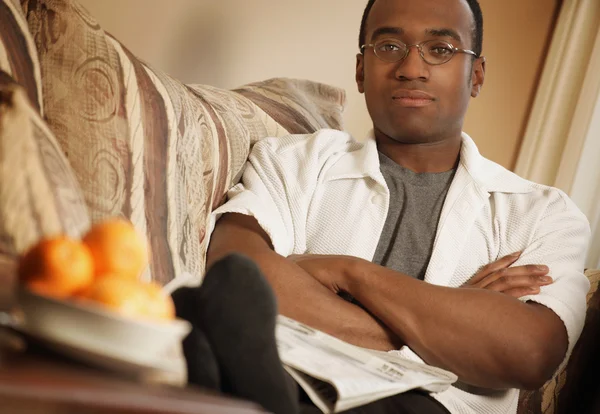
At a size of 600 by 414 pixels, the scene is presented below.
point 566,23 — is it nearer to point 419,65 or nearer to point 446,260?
point 419,65

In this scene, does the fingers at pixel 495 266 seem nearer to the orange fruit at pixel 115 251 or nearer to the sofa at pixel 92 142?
the sofa at pixel 92 142

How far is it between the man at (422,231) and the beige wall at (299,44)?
1.79 feet

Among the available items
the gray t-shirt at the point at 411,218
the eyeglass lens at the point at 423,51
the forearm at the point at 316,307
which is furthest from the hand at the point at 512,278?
the eyeglass lens at the point at 423,51

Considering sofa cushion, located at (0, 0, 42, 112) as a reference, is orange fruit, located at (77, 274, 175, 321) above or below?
below

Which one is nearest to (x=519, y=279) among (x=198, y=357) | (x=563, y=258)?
(x=563, y=258)

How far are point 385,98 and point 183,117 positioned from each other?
65 cm

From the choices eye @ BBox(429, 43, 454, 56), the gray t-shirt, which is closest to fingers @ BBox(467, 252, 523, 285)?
the gray t-shirt

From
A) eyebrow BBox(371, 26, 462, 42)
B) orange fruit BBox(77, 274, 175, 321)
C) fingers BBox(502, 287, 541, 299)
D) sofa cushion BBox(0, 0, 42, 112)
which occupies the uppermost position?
eyebrow BBox(371, 26, 462, 42)

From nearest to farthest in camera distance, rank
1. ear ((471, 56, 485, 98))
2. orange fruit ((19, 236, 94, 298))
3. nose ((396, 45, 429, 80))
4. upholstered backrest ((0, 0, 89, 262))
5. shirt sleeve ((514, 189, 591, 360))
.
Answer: orange fruit ((19, 236, 94, 298)) < upholstered backrest ((0, 0, 89, 262)) < shirt sleeve ((514, 189, 591, 360)) < nose ((396, 45, 429, 80)) < ear ((471, 56, 485, 98))

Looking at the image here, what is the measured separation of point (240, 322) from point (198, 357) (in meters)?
0.06

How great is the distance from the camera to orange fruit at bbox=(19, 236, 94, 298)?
0.60 meters

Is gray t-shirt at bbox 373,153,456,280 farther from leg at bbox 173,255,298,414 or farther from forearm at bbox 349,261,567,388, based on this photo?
leg at bbox 173,255,298,414

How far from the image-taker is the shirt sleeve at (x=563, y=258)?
1.52 meters

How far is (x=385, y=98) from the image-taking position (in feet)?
6.23
